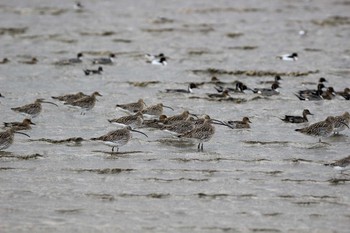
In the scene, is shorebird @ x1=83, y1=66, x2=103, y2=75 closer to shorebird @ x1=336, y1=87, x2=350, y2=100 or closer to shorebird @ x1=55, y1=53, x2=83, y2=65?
shorebird @ x1=55, y1=53, x2=83, y2=65

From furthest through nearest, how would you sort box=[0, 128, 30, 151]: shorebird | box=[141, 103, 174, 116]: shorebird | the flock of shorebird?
box=[141, 103, 174, 116]: shorebird, the flock of shorebird, box=[0, 128, 30, 151]: shorebird

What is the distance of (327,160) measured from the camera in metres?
16.6

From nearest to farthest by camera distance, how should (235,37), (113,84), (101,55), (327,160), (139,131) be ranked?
(327,160) < (139,131) < (113,84) < (101,55) < (235,37)

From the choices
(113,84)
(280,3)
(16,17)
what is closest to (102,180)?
(113,84)

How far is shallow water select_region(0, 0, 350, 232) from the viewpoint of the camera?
13.3 meters

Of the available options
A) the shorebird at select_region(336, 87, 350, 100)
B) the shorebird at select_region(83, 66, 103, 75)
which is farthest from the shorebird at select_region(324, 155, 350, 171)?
the shorebird at select_region(83, 66, 103, 75)

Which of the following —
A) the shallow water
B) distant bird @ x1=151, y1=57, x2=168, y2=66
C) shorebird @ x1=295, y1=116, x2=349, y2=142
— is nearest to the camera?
the shallow water

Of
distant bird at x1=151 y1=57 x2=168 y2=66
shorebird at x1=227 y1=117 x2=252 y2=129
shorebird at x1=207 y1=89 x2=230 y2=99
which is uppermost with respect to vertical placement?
shorebird at x1=227 y1=117 x2=252 y2=129

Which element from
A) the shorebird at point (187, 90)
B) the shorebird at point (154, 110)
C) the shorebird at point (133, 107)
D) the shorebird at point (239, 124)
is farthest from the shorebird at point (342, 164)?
the shorebird at point (187, 90)

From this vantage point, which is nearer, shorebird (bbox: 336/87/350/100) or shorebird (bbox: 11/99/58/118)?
shorebird (bbox: 11/99/58/118)

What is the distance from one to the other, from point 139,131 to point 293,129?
3450mm

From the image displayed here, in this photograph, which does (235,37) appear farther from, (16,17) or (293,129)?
(293,129)

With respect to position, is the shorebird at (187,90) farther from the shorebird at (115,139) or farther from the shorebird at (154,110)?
the shorebird at (115,139)

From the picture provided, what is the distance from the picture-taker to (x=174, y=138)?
61.0 ft
